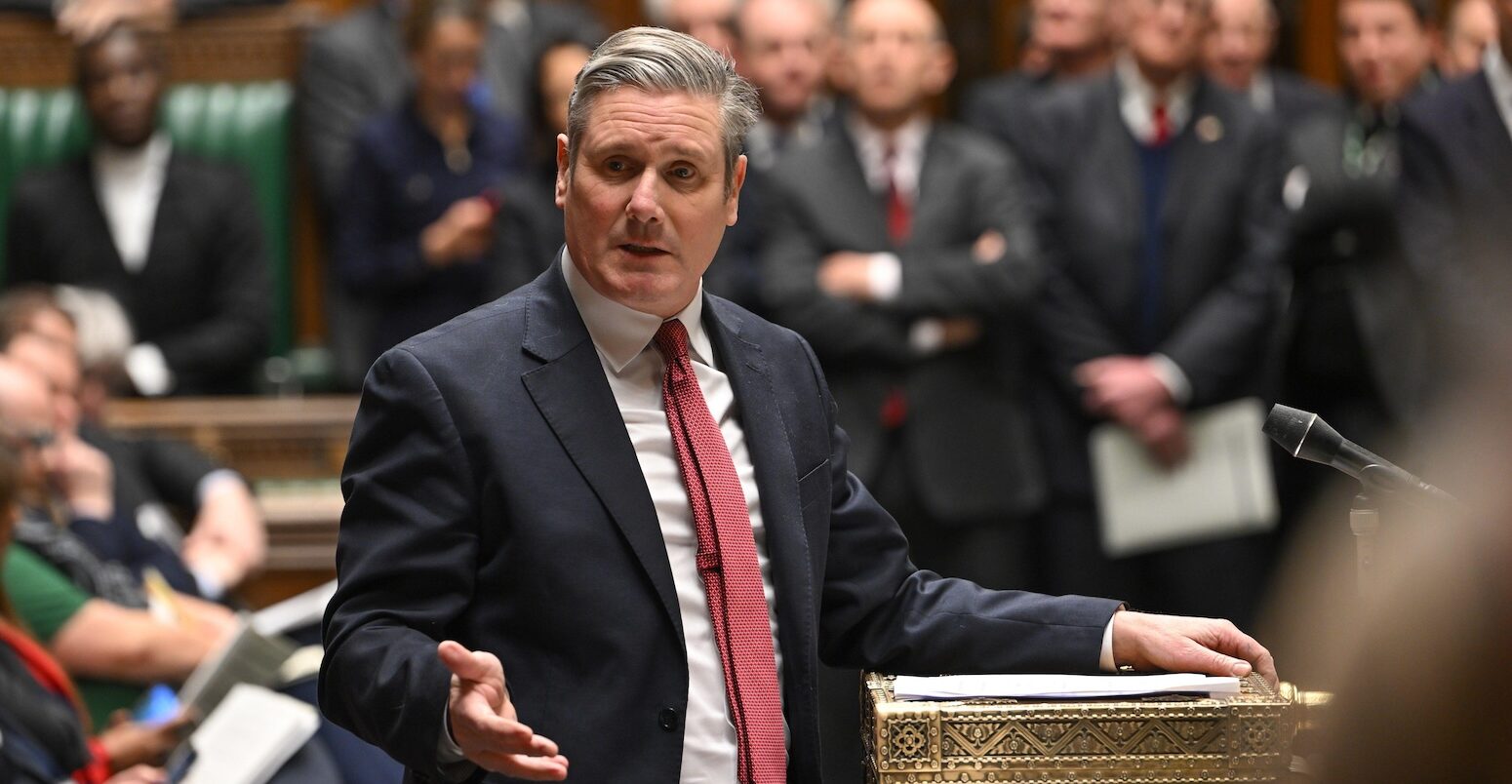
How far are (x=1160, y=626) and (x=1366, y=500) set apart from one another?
273mm

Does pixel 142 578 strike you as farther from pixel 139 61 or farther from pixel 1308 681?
pixel 1308 681

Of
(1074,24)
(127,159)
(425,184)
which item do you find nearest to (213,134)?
(127,159)

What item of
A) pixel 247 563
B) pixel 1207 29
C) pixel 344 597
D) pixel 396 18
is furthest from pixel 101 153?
pixel 344 597

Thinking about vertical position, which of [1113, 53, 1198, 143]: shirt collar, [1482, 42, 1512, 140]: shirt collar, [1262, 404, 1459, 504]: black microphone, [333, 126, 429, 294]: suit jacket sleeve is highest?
[1482, 42, 1512, 140]: shirt collar

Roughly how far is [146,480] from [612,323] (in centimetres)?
306

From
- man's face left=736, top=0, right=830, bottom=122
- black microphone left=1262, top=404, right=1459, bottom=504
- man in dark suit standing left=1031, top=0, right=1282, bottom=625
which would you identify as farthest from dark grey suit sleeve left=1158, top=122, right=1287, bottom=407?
black microphone left=1262, top=404, right=1459, bottom=504

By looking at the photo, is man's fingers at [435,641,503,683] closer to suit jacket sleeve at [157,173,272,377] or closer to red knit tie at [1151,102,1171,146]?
red knit tie at [1151,102,1171,146]

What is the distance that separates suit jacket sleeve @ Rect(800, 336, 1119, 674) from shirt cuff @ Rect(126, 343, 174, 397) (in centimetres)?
364

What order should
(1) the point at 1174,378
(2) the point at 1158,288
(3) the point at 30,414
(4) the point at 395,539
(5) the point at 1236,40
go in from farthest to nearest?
(5) the point at 1236,40
(2) the point at 1158,288
(1) the point at 1174,378
(3) the point at 30,414
(4) the point at 395,539

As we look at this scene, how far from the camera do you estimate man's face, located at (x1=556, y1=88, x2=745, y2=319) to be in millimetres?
2098

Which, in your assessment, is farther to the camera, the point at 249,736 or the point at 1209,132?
the point at 1209,132

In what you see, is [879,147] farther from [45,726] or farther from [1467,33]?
[45,726]

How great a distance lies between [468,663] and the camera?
71.9 inches

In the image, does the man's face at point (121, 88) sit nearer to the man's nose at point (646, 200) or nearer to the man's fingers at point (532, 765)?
the man's nose at point (646, 200)
